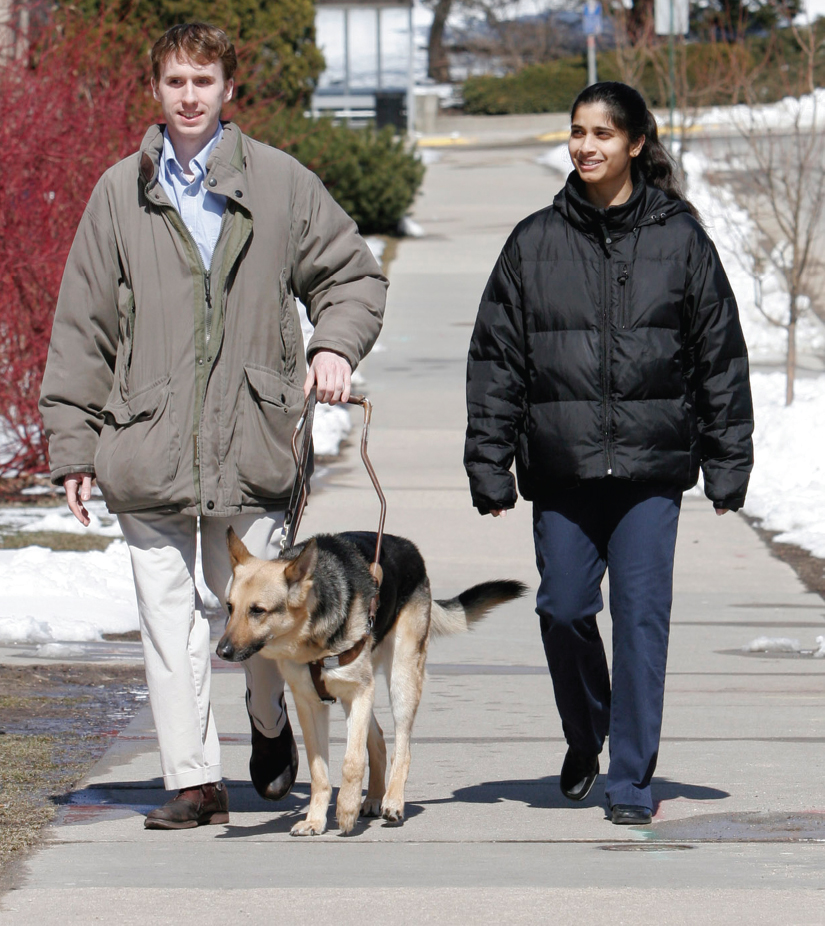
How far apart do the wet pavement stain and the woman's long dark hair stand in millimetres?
1722

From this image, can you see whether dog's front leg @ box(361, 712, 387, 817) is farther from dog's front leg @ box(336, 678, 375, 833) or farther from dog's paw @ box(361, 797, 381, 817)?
dog's front leg @ box(336, 678, 375, 833)

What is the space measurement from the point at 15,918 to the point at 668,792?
2.13m

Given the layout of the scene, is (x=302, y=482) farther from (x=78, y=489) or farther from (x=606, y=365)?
(x=606, y=365)

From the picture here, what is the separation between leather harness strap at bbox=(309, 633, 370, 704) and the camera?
14.6 feet

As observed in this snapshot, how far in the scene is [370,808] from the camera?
4.86m

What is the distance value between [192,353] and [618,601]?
1366mm

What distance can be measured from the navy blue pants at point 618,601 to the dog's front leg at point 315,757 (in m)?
Result: 0.69

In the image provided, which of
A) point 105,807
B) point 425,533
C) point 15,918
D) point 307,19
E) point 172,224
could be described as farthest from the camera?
point 307,19

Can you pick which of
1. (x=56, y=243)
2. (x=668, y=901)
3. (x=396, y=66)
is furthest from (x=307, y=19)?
(x=668, y=901)

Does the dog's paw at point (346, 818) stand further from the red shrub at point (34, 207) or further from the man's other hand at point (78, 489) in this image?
the red shrub at point (34, 207)

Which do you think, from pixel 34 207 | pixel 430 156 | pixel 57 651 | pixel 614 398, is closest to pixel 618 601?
pixel 614 398

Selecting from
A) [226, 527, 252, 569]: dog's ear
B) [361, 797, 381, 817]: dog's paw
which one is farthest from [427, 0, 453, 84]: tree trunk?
[226, 527, 252, 569]: dog's ear

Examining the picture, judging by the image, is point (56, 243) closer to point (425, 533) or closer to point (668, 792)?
point (425, 533)

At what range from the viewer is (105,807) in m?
4.83
